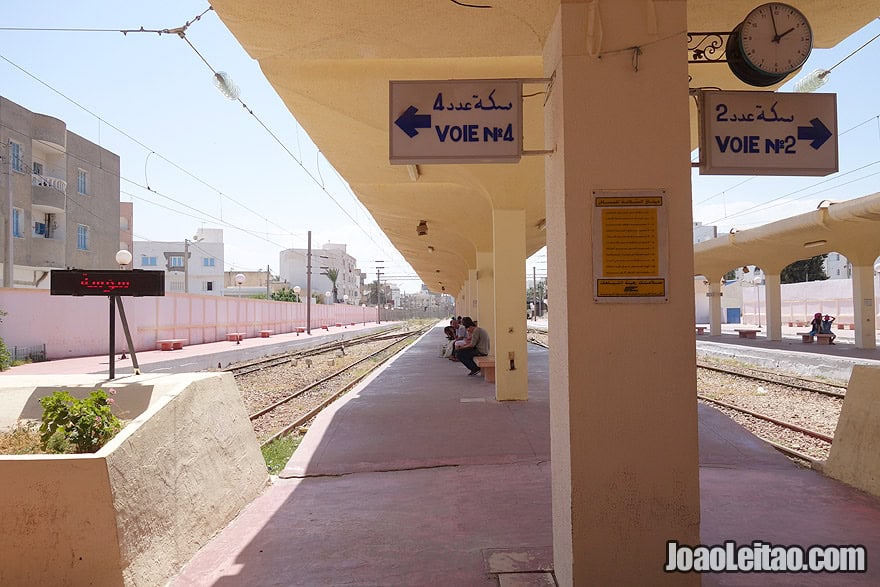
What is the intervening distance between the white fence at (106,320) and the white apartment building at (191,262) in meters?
31.9

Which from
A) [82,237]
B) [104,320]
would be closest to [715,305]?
[104,320]

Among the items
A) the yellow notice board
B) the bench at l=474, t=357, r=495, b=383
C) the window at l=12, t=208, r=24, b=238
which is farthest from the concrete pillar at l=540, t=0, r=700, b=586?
the window at l=12, t=208, r=24, b=238

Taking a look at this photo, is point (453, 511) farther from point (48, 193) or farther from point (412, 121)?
point (48, 193)

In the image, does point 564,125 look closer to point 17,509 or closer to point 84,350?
point 17,509

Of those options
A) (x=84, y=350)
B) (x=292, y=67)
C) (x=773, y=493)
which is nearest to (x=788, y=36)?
(x=773, y=493)

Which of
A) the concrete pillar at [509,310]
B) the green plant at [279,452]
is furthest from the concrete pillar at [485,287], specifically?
the green plant at [279,452]

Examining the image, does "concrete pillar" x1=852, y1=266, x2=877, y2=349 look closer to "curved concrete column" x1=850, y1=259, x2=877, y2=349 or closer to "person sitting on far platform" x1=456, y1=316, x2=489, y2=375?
"curved concrete column" x1=850, y1=259, x2=877, y2=349

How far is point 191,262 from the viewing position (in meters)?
66.0

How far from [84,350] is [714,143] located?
22.0 m

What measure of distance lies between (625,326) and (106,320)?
22.5m

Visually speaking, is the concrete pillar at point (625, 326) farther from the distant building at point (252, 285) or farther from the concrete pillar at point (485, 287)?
the distant building at point (252, 285)

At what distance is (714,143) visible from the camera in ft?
11.6

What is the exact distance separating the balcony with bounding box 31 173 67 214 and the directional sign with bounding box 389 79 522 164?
31.1m

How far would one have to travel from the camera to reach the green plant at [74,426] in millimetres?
3666
